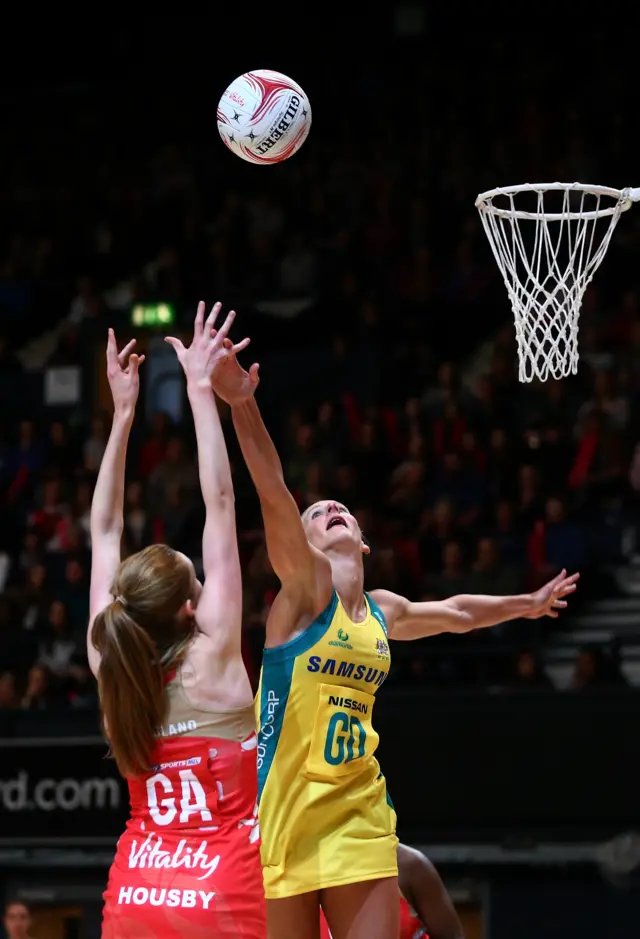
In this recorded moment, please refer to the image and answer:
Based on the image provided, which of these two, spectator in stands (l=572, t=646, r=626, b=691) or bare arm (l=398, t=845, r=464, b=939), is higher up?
bare arm (l=398, t=845, r=464, b=939)

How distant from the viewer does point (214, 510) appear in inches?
153

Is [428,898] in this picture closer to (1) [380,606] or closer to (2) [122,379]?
(1) [380,606]

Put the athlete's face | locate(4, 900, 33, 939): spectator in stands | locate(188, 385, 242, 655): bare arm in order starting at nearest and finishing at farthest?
1. locate(188, 385, 242, 655): bare arm
2. the athlete's face
3. locate(4, 900, 33, 939): spectator in stands

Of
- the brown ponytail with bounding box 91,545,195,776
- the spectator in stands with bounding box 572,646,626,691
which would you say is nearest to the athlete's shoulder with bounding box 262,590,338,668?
the brown ponytail with bounding box 91,545,195,776

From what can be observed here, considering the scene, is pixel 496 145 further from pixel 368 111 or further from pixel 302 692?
pixel 302 692

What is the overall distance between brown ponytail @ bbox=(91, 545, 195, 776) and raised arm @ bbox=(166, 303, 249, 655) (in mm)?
69

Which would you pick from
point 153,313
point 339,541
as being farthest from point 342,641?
point 153,313

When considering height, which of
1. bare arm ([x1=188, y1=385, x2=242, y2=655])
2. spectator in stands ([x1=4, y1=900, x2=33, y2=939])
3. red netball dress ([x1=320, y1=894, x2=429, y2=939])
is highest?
bare arm ([x1=188, y1=385, x2=242, y2=655])

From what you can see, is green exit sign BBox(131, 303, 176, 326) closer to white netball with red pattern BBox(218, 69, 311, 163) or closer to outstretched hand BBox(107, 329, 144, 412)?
white netball with red pattern BBox(218, 69, 311, 163)

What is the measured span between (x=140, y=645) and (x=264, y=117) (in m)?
3.23

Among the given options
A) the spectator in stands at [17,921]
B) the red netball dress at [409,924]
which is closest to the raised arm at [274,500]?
the red netball dress at [409,924]

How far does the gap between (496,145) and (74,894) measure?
373 inches

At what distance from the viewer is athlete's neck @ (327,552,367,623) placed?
5289 millimetres

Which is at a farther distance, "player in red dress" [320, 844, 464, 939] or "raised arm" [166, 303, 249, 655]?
"player in red dress" [320, 844, 464, 939]
